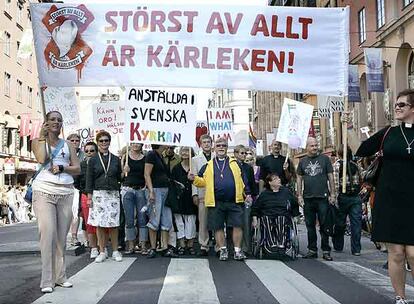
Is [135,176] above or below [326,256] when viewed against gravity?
above

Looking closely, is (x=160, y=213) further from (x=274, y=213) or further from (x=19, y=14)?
(x=19, y=14)

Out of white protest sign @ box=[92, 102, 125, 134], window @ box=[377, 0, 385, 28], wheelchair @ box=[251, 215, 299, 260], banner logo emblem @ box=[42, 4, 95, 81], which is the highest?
window @ box=[377, 0, 385, 28]

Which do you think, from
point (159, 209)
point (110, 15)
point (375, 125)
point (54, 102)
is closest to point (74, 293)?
point (159, 209)

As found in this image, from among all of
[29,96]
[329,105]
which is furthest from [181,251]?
[29,96]

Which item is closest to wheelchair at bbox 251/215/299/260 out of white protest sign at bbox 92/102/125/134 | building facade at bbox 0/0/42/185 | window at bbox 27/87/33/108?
white protest sign at bbox 92/102/125/134

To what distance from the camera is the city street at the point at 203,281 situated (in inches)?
225

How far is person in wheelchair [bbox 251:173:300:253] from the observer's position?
8.86 metres

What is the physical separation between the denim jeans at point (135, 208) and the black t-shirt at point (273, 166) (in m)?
A: 2.20

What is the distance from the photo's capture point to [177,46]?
27.3 feet

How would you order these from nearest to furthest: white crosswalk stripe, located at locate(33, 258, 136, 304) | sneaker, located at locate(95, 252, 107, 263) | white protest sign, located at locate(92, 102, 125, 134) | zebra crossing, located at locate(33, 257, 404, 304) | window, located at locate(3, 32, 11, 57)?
white crosswalk stripe, located at locate(33, 258, 136, 304) → zebra crossing, located at locate(33, 257, 404, 304) → sneaker, located at locate(95, 252, 107, 263) → white protest sign, located at locate(92, 102, 125, 134) → window, located at locate(3, 32, 11, 57)

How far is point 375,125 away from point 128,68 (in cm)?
1881

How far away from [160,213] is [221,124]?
7.03m

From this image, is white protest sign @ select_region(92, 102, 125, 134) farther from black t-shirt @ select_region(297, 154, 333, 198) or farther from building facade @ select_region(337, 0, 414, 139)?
building facade @ select_region(337, 0, 414, 139)

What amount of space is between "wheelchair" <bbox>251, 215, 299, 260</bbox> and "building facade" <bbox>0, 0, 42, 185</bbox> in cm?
3019
